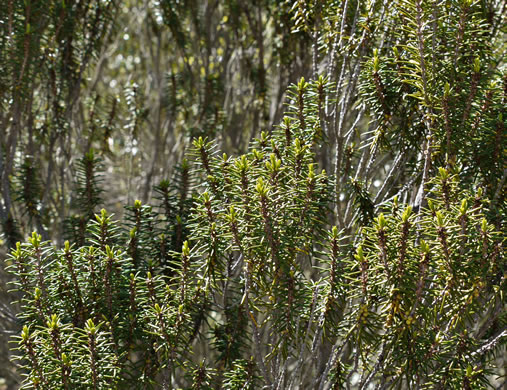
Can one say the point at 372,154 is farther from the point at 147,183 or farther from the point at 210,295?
the point at 147,183

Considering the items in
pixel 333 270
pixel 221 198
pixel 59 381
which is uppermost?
pixel 221 198

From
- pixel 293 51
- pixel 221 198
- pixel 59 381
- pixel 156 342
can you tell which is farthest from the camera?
pixel 293 51

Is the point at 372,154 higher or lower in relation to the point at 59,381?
higher

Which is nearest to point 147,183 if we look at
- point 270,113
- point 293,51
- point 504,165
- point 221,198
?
point 270,113

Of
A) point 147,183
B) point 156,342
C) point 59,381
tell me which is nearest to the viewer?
point 59,381

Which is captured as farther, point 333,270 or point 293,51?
point 293,51

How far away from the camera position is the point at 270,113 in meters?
4.11

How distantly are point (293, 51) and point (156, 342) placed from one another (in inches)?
91.2

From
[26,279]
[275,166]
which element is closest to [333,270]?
[275,166]

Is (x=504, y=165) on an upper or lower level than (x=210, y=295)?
upper

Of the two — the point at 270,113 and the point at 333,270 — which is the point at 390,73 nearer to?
the point at 333,270

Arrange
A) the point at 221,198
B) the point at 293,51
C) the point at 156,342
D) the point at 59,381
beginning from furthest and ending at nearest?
1. the point at 293,51
2. the point at 221,198
3. the point at 156,342
4. the point at 59,381

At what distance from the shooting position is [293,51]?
144 inches

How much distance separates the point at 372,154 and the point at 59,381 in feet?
4.37
